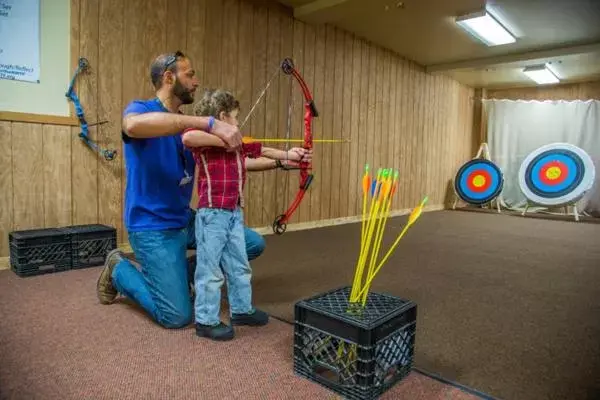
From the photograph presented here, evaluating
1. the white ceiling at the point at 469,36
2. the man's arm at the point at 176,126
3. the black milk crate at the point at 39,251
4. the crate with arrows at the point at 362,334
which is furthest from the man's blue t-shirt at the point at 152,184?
the white ceiling at the point at 469,36

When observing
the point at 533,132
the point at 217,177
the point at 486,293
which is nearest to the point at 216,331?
the point at 217,177

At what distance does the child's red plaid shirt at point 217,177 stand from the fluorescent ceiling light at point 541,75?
4.87 meters

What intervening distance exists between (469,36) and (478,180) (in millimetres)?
2323

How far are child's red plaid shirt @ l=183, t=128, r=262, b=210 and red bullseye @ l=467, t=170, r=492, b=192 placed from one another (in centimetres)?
514

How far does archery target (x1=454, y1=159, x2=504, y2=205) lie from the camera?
5.81 m

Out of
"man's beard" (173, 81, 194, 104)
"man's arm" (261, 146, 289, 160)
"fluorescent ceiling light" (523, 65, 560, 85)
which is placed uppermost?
"fluorescent ceiling light" (523, 65, 560, 85)

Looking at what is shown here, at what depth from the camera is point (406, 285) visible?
219cm

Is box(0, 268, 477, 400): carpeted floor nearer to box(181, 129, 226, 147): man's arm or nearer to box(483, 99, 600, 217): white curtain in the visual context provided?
box(181, 129, 226, 147): man's arm

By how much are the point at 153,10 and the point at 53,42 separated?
2.12 feet

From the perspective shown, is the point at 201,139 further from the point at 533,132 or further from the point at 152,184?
the point at 533,132

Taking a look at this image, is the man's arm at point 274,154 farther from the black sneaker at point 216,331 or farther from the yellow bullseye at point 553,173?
the yellow bullseye at point 553,173

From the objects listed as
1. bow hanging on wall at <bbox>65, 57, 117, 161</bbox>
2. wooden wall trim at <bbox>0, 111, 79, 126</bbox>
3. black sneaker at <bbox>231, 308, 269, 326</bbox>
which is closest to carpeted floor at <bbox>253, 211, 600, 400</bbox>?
black sneaker at <bbox>231, 308, 269, 326</bbox>

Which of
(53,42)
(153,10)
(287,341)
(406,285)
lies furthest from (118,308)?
(153,10)

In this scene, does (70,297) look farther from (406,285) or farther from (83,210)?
(406,285)
